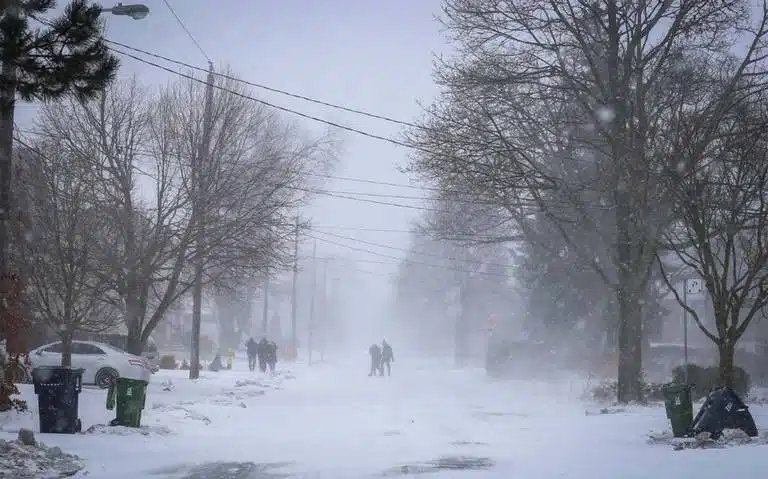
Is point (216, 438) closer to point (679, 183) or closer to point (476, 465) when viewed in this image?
point (476, 465)

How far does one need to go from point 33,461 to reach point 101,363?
17668 mm

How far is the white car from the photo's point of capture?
29.0 m

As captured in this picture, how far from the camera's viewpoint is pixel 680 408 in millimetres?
15930

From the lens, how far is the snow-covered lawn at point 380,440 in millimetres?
12438

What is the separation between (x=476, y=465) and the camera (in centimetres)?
1340

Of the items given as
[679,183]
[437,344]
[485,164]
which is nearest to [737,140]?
[679,183]

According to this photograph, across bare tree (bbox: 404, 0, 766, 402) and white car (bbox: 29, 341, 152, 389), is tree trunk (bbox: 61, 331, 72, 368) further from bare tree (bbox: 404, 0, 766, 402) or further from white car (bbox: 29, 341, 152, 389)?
bare tree (bbox: 404, 0, 766, 402)

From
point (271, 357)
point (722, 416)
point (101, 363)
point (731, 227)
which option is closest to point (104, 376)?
point (101, 363)

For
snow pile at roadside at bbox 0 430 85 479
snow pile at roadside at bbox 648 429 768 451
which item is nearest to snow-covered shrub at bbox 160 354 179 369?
snow pile at roadside at bbox 0 430 85 479

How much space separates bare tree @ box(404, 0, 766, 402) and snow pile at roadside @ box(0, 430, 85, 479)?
12115 millimetres

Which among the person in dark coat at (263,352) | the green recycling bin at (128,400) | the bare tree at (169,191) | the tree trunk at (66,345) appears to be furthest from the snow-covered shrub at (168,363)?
the green recycling bin at (128,400)

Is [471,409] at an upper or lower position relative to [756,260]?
lower

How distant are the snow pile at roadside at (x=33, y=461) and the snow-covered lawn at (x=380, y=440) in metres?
0.34

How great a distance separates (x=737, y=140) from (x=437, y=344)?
266 feet
